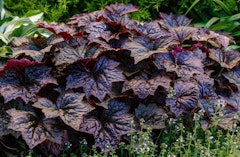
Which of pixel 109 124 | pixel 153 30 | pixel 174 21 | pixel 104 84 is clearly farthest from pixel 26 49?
pixel 174 21

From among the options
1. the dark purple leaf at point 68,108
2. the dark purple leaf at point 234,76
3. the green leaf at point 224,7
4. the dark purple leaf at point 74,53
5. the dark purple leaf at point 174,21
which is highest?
the dark purple leaf at point 74,53

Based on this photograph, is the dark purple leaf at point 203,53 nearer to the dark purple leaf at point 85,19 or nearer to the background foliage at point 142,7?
the dark purple leaf at point 85,19

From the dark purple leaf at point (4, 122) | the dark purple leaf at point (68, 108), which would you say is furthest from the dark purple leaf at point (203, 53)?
the dark purple leaf at point (4, 122)

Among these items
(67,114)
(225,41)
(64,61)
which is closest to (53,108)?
(67,114)

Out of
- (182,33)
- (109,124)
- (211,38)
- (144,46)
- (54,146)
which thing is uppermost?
(144,46)

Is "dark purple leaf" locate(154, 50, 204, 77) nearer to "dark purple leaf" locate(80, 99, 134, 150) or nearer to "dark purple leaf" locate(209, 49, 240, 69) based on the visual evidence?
"dark purple leaf" locate(209, 49, 240, 69)

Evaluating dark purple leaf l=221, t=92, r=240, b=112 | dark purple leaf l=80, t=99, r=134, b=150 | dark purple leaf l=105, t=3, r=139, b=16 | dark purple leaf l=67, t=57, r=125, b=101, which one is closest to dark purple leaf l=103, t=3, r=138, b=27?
dark purple leaf l=105, t=3, r=139, b=16

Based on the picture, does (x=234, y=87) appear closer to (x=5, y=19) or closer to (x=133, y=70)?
(x=133, y=70)

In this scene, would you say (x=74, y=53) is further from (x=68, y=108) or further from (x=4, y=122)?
(x=4, y=122)
